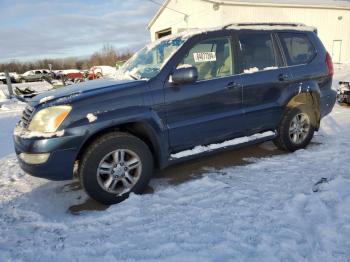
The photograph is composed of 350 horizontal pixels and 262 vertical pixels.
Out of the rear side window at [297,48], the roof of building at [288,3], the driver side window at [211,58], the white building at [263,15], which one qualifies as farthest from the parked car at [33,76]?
the driver side window at [211,58]

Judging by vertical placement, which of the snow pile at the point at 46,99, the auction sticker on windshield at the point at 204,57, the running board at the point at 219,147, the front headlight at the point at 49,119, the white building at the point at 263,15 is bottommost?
the running board at the point at 219,147

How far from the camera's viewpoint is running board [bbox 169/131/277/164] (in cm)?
393

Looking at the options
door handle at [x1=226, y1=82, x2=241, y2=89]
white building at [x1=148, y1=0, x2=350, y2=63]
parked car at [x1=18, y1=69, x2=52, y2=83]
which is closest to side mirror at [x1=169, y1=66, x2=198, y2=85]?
door handle at [x1=226, y1=82, x2=241, y2=89]

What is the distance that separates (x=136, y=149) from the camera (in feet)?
11.7

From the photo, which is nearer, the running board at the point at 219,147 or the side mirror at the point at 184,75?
the side mirror at the point at 184,75

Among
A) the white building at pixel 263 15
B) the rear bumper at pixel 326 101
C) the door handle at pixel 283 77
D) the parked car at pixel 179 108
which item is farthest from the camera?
the white building at pixel 263 15

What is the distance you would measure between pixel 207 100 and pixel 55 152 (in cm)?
187

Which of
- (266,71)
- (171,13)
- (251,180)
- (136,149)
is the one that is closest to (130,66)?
(136,149)

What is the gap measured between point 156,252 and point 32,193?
2.13 metres

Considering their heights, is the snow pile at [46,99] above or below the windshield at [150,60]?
below

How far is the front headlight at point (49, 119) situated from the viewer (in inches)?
127

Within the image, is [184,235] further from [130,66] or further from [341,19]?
[341,19]

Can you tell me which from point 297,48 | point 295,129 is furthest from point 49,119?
point 297,48

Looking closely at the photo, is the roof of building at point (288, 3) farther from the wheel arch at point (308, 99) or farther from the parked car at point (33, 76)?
the wheel arch at point (308, 99)
